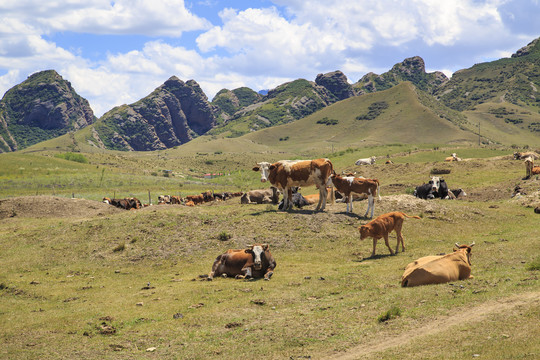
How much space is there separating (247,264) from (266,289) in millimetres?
2426

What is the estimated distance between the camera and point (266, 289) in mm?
15547

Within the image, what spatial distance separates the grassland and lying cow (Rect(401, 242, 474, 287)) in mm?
589

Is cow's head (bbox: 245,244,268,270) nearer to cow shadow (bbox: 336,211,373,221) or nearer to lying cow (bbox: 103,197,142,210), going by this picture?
cow shadow (bbox: 336,211,373,221)

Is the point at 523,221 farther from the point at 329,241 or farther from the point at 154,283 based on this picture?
the point at 154,283

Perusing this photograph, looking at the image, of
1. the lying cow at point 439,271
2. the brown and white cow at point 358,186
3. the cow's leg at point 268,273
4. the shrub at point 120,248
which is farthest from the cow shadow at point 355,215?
the shrub at point 120,248

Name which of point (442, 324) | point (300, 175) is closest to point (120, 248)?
point (300, 175)

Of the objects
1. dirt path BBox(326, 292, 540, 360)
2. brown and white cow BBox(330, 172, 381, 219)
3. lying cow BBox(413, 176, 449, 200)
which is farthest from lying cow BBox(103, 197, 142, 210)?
dirt path BBox(326, 292, 540, 360)

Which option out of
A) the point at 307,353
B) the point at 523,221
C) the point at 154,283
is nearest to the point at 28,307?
the point at 154,283

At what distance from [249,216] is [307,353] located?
15.8 meters

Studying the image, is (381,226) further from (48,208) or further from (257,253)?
(48,208)

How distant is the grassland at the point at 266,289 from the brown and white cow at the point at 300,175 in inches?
46.9

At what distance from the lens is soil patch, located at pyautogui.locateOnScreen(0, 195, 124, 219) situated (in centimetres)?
3502

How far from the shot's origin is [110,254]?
22266 mm

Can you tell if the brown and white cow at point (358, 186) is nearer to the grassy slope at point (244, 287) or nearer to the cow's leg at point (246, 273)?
the grassy slope at point (244, 287)
